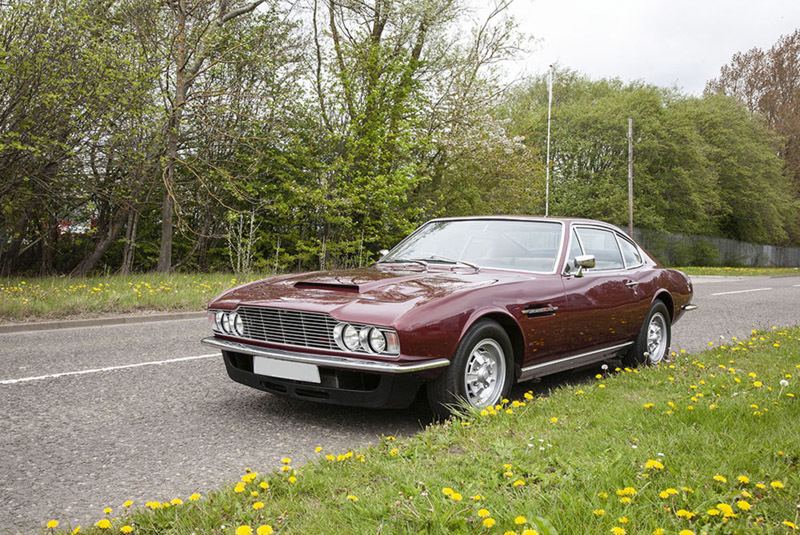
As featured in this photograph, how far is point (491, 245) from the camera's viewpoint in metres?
5.48

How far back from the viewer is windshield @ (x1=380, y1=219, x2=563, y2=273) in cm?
533

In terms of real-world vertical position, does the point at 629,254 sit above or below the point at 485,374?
above

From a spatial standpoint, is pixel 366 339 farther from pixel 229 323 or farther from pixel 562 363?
pixel 562 363

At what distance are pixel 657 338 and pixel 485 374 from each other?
2.95 m

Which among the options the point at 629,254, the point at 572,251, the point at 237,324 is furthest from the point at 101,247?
the point at 572,251

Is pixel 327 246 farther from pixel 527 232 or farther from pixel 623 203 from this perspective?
pixel 623 203

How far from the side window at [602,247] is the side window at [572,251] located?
108 mm

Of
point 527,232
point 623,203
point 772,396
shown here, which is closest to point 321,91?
point 527,232

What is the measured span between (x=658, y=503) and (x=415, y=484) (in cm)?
100

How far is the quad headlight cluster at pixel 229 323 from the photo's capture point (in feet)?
14.8

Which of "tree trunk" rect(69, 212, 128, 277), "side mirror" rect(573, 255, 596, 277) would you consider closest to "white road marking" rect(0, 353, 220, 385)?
"side mirror" rect(573, 255, 596, 277)

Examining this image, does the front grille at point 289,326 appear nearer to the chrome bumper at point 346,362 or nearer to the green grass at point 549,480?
the chrome bumper at point 346,362

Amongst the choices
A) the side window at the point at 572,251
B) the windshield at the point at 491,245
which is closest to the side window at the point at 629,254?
the side window at the point at 572,251

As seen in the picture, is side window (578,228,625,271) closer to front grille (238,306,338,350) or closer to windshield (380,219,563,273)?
windshield (380,219,563,273)
